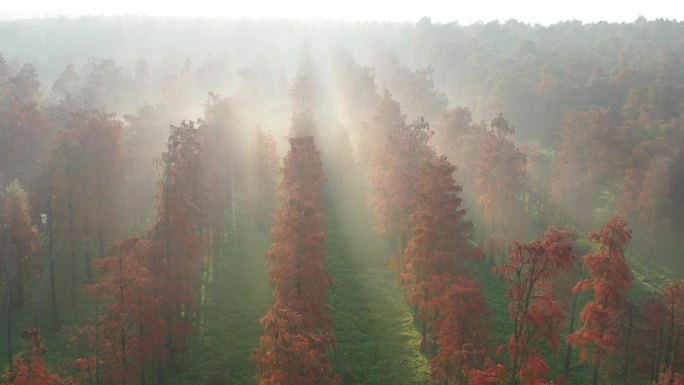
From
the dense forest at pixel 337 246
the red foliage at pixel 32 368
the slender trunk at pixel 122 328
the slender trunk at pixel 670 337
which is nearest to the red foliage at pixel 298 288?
the dense forest at pixel 337 246

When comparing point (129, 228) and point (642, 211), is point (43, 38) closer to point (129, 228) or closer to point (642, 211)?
point (129, 228)

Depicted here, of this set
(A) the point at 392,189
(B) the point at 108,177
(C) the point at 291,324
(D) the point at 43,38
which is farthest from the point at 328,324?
(D) the point at 43,38

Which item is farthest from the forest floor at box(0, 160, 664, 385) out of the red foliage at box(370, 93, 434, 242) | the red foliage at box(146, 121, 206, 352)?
the red foliage at box(370, 93, 434, 242)

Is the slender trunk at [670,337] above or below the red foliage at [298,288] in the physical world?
below

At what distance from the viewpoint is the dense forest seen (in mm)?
24844

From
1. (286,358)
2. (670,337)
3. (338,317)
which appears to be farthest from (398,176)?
(286,358)

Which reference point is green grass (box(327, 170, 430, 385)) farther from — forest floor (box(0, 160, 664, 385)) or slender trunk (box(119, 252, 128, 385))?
slender trunk (box(119, 252, 128, 385))

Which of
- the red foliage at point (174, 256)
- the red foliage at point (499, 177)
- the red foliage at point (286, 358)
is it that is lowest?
the red foliage at point (286, 358)

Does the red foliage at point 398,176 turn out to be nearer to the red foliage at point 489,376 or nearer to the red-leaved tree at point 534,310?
the red-leaved tree at point 534,310

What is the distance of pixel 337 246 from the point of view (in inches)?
2035

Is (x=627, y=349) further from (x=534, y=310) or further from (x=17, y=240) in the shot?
(x=17, y=240)

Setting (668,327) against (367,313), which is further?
(367,313)

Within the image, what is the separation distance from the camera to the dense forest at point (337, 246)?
24.8 meters

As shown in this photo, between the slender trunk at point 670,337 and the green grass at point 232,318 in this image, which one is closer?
the slender trunk at point 670,337
